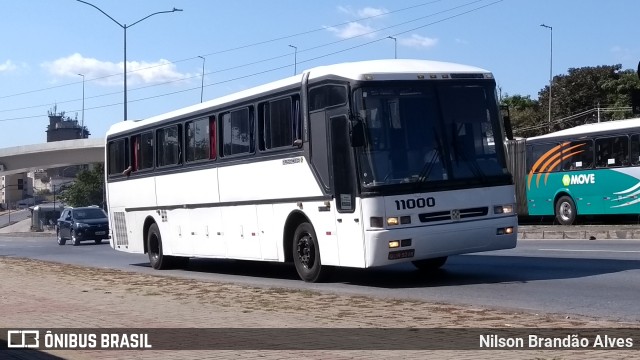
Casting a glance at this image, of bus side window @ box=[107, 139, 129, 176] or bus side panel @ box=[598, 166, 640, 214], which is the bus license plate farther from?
bus side panel @ box=[598, 166, 640, 214]

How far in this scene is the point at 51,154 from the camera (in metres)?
84.4

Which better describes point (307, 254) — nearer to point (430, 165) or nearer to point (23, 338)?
point (430, 165)

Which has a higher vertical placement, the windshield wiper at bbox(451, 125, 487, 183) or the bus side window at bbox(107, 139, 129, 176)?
the bus side window at bbox(107, 139, 129, 176)

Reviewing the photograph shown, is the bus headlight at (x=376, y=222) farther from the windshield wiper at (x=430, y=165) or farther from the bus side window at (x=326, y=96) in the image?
the bus side window at (x=326, y=96)

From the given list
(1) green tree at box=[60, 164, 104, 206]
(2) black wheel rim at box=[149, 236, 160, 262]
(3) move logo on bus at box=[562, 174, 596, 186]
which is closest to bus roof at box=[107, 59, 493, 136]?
(2) black wheel rim at box=[149, 236, 160, 262]

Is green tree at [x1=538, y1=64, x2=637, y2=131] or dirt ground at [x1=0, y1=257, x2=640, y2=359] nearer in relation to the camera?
dirt ground at [x1=0, y1=257, x2=640, y2=359]

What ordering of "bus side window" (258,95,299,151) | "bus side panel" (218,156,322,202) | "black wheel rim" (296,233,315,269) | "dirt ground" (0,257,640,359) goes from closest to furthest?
"dirt ground" (0,257,640,359)
"bus side panel" (218,156,322,202)
"black wheel rim" (296,233,315,269)
"bus side window" (258,95,299,151)

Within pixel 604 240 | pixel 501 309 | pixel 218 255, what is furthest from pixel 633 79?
pixel 501 309

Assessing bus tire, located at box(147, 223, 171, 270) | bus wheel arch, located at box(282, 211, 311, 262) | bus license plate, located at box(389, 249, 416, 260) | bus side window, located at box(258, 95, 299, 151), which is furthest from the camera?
bus tire, located at box(147, 223, 171, 270)

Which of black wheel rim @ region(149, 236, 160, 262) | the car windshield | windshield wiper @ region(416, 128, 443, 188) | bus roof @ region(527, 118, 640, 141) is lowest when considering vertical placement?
black wheel rim @ region(149, 236, 160, 262)

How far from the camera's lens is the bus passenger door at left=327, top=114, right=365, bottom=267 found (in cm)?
1515

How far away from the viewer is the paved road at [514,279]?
12.8m

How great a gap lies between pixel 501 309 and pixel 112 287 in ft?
25.4

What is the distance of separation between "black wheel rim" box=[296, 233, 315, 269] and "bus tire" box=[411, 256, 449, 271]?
2.09 metres
